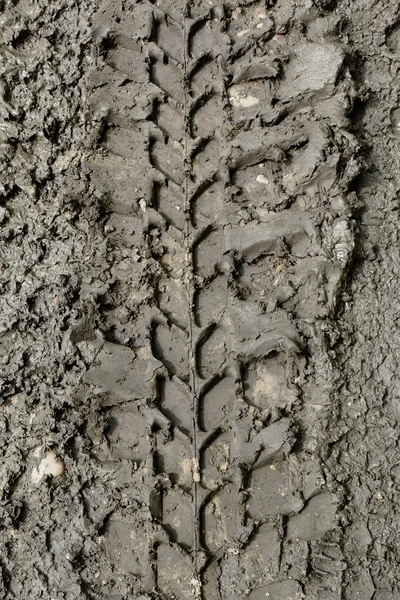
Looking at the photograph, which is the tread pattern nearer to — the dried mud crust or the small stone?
the dried mud crust

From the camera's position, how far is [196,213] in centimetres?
211

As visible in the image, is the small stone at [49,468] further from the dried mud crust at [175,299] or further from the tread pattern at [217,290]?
the tread pattern at [217,290]

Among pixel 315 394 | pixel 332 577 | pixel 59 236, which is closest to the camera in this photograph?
pixel 332 577

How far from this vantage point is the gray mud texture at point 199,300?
6.09 ft

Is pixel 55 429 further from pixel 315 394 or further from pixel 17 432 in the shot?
pixel 315 394

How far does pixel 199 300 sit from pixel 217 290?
68 millimetres

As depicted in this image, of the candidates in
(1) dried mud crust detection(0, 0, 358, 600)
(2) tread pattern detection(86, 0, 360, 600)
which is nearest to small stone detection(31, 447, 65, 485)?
(1) dried mud crust detection(0, 0, 358, 600)

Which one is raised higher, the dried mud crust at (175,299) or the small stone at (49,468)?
the dried mud crust at (175,299)

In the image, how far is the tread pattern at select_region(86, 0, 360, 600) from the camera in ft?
6.07

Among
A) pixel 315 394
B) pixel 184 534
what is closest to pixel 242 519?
pixel 184 534

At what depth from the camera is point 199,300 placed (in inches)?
80.3

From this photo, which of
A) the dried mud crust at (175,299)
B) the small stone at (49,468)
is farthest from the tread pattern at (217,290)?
the small stone at (49,468)

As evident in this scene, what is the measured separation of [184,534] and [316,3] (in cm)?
181

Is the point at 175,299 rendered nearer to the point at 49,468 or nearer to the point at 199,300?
the point at 199,300
